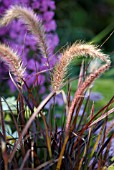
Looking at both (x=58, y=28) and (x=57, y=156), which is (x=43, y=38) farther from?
(x=58, y=28)

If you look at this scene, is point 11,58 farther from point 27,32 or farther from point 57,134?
point 27,32

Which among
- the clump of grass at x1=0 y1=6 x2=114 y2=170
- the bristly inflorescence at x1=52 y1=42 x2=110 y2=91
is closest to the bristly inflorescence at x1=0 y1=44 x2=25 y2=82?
the clump of grass at x1=0 y1=6 x2=114 y2=170

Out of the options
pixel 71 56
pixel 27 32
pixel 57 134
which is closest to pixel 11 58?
pixel 71 56

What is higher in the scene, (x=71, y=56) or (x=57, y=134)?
(x=71, y=56)

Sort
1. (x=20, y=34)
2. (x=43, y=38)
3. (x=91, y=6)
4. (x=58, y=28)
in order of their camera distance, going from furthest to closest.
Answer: (x=91, y=6)
(x=58, y=28)
(x=20, y=34)
(x=43, y=38)

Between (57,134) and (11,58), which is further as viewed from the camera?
(57,134)

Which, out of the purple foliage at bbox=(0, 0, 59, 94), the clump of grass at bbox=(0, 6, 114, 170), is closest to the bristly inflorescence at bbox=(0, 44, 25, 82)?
the clump of grass at bbox=(0, 6, 114, 170)

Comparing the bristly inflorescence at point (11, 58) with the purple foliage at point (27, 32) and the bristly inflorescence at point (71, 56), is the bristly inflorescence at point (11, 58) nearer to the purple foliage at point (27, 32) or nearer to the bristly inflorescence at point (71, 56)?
the bristly inflorescence at point (71, 56)

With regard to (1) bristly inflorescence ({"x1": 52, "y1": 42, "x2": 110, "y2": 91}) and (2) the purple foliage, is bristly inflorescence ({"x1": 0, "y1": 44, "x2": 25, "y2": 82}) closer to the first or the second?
(1) bristly inflorescence ({"x1": 52, "y1": 42, "x2": 110, "y2": 91})

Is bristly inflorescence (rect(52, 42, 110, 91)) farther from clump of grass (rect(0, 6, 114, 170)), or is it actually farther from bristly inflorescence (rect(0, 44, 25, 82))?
bristly inflorescence (rect(0, 44, 25, 82))

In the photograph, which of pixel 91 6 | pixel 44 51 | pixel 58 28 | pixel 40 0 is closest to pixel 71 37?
pixel 58 28

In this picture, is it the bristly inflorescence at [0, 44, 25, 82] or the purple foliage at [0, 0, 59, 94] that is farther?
the purple foliage at [0, 0, 59, 94]
